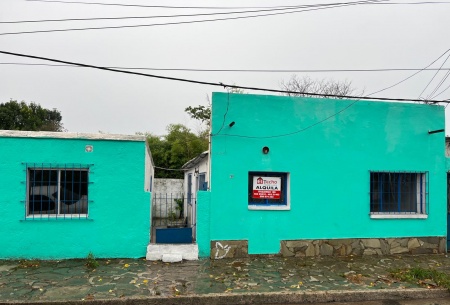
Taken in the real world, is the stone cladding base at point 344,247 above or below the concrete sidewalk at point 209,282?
above

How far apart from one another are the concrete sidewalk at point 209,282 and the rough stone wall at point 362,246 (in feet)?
1.39

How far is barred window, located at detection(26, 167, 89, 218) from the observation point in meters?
7.36

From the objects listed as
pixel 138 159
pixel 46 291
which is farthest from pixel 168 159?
pixel 46 291

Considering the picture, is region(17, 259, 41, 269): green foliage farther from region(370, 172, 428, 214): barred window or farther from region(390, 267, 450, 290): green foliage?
region(370, 172, 428, 214): barred window

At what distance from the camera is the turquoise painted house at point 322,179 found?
7.86 meters

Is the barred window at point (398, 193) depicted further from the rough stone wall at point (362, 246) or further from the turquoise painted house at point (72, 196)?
the turquoise painted house at point (72, 196)

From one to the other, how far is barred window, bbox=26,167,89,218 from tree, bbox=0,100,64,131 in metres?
26.7

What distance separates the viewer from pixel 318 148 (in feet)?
27.1

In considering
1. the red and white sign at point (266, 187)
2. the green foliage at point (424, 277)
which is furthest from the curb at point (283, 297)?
the red and white sign at point (266, 187)

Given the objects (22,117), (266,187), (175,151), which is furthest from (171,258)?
(22,117)

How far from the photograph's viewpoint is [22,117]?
103 feet

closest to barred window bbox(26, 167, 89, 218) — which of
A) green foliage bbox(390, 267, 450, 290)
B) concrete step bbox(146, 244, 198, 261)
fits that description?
concrete step bbox(146, 244, 198, 261)

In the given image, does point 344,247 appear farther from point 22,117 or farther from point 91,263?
point 22,117

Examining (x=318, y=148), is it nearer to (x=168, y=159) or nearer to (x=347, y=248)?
(x=347, y=248)
